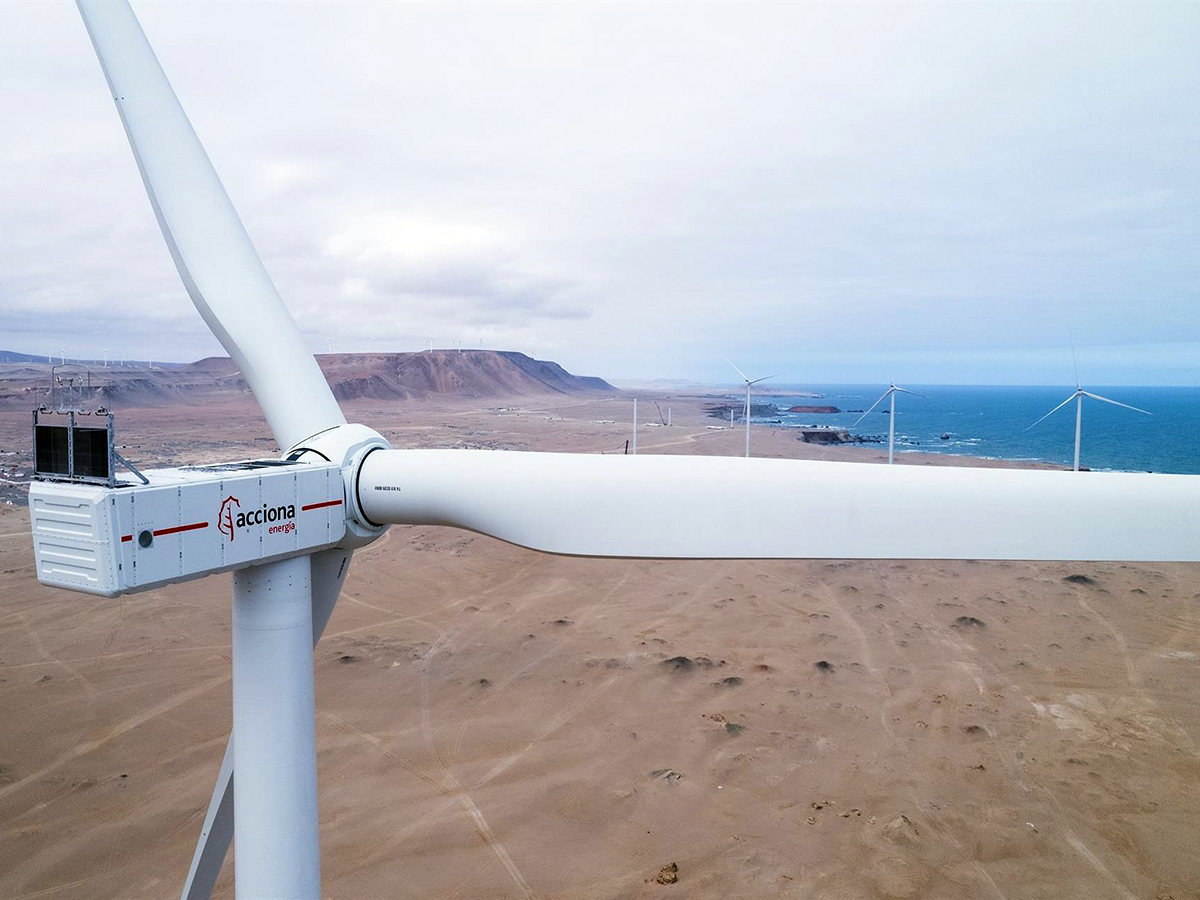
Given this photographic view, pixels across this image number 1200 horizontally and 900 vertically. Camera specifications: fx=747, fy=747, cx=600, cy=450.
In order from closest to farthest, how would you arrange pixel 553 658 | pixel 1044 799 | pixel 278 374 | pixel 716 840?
pixel 278 374 < pixel 716 840 < pixel 1044 799 < pixel 553 658

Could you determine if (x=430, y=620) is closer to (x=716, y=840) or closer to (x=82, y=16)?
(x=716, y=840)

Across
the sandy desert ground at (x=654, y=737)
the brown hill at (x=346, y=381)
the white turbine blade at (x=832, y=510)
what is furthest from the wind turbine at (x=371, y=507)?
the brown hill at (x=346, y=381)

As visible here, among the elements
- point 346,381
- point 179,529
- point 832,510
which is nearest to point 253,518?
point 179,529

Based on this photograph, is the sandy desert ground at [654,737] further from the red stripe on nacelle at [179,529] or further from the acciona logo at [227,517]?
the red stripe on nacelle at [179,529]

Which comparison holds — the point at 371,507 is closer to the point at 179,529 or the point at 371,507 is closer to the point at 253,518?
the point at 253,518

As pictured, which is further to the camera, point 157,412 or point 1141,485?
point 157,412

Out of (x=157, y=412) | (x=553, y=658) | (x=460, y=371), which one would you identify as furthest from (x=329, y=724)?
(x=460, y=371)

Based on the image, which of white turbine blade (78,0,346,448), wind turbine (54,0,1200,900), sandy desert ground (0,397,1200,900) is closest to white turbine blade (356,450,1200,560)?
wind turbine (54,0,1200,900)
